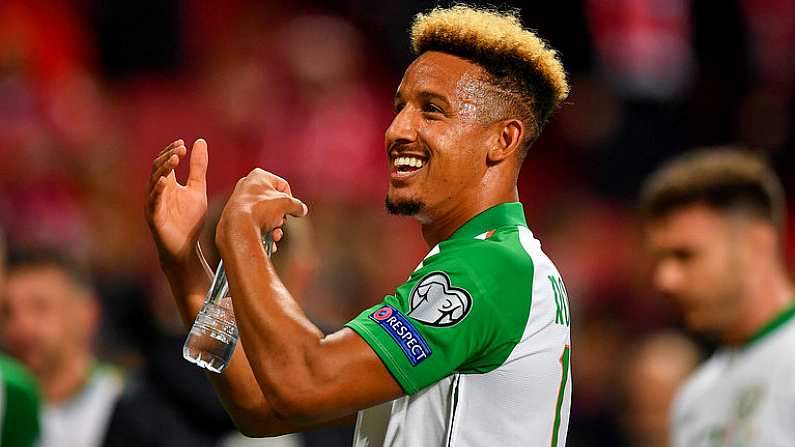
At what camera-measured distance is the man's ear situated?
9.91ft

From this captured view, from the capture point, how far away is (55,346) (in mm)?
5836

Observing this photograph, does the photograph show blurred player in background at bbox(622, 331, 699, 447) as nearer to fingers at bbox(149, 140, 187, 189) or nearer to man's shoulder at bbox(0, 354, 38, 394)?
man's shoulder at bbox(0, 354, 38, 394)

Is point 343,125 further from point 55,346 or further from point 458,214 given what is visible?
point 458,214

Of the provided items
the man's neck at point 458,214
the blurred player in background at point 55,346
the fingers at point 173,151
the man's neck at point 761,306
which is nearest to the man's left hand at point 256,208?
the fingers at point 173,151

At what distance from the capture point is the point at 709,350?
8438 millimetres

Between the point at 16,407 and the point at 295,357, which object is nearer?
the point at 295,357

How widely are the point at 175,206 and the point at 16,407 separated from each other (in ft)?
6.47

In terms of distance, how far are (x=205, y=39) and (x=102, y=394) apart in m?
5.80

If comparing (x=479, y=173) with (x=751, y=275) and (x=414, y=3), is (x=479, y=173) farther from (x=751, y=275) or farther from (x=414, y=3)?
(x=414, y=3)

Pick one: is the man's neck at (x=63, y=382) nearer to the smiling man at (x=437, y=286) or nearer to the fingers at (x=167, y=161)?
the smiling man at (x=437, y=286)

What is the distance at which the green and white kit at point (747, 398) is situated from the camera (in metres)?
4.41

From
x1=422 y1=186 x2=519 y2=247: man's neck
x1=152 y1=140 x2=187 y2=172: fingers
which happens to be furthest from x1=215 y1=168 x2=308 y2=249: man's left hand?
x1=422 y1=186 x2=519 y2=247: man's neck

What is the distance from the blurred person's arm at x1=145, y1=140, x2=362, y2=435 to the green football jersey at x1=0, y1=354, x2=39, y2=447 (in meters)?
1.83

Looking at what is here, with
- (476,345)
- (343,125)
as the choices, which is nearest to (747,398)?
(476,345)
